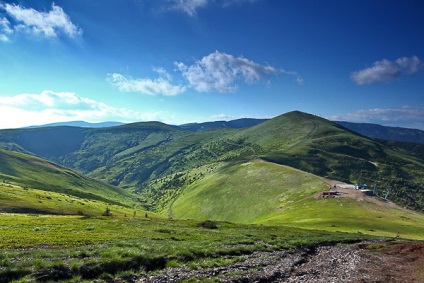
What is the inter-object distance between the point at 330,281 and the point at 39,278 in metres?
27.9

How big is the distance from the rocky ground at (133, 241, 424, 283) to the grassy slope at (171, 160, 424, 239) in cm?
3956

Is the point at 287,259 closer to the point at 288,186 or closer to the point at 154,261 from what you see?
Answer: the point at 154,261

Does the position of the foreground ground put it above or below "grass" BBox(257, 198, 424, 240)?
above

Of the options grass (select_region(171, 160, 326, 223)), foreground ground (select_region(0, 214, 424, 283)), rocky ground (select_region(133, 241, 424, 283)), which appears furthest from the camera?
grass (select_region(171, 160, 326, 223))

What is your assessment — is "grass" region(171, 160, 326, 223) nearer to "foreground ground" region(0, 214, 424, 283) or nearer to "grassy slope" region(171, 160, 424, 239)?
"grassy slope" region(171, 160, 424, 239)

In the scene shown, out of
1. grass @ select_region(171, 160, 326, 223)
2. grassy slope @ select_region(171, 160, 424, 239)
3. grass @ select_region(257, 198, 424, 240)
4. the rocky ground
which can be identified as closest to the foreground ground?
the rocky ground

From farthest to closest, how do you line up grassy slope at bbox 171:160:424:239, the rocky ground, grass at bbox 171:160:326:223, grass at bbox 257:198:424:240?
grass at bbox 171:160:326:223 < grassy slope at bbox 171:160:424:239 < grass at bbox 257:198:424:240 < the rocky ground

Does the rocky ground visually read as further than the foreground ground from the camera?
Yes

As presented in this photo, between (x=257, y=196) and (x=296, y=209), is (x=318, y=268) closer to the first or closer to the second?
(x=296, y=209)

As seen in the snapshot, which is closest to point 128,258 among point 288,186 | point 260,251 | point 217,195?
point 260,251

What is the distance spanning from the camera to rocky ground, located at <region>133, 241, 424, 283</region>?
2784cm

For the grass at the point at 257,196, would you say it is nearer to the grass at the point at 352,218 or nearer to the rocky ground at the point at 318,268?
the grass at the point at 352,218

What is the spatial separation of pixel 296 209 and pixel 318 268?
91502 mm

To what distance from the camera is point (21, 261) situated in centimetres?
2505
